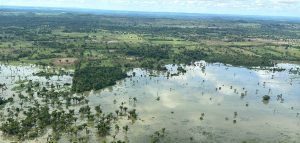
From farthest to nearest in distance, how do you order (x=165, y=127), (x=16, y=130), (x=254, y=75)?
(x=254, y=75), (x=165, y=127), (x=16, y=130)

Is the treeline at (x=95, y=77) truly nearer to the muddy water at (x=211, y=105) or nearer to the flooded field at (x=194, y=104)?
the flooded field at (x=194, y=104)

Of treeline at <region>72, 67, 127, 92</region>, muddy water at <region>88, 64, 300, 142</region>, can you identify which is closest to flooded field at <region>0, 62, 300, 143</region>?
muddy water at <region>88, 64, 300, 142</region>

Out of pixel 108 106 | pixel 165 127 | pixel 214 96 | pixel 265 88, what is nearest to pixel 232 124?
pixel 165 127

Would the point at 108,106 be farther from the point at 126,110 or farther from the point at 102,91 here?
Answer: the point at 102,91

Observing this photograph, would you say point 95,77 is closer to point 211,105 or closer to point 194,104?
point 194,104

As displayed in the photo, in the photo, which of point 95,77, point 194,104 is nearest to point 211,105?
point 194,104

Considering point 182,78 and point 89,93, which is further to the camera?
point 182,78

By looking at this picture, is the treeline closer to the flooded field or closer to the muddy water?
the flooded field
